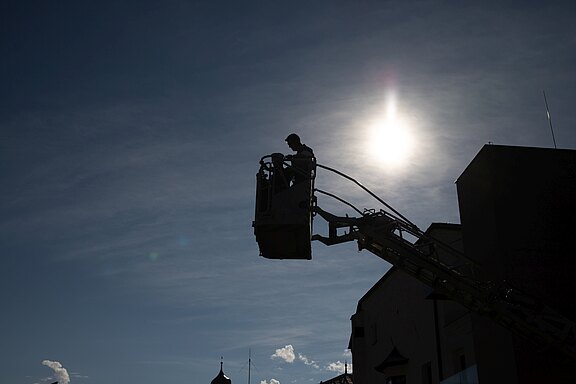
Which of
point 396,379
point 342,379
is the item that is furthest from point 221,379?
point 396,379

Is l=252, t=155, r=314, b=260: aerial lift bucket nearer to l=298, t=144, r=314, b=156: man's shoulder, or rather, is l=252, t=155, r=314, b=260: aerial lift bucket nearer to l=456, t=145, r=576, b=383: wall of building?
l=298, t=144, r=314, b=156: man's shoulder

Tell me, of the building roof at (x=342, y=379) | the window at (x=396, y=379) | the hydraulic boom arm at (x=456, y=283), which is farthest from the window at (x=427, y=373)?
the building roof at (x=342, y=379)

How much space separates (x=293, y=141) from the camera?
1705 cm

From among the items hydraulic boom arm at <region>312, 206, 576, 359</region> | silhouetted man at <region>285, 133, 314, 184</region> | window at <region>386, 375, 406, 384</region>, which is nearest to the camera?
hydraulic boom arm at <region>312, 206, 576, 359</region>

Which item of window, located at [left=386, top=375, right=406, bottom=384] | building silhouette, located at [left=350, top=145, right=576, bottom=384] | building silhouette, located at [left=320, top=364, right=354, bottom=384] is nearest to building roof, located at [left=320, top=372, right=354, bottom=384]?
building silhouette, located at [left=320, top=364, right=354, bottom=384]

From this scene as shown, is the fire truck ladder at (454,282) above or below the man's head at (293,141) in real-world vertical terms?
below

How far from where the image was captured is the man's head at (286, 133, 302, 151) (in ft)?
55.7

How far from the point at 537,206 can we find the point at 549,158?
57.7 inches

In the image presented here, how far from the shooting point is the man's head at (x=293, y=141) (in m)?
17.0

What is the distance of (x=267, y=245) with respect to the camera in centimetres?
1620

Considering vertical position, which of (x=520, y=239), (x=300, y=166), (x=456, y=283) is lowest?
(x=456, y=283)

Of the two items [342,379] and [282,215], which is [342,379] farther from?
[282,215]

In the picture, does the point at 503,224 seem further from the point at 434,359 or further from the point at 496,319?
the point at 434,359

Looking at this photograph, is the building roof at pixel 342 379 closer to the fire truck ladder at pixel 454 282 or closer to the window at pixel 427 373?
the window at pixel 427 373
